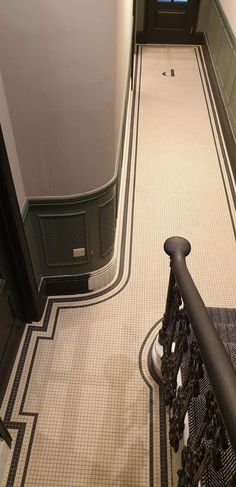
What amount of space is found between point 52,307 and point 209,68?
5482 millimetres

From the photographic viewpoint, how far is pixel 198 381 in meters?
1.30

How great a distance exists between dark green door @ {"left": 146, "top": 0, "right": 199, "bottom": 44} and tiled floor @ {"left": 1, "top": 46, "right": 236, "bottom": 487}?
368cm

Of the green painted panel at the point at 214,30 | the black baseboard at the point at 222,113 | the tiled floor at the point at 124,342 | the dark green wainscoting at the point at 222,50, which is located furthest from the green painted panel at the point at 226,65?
the tiled floor at the point at 124,342

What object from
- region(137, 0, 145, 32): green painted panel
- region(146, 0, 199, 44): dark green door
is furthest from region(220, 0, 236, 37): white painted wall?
region(137, 0, 145, 32): green painted panel

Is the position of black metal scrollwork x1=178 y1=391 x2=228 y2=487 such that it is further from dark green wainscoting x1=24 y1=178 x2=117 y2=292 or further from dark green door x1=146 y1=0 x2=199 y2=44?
dark green door x1=146 y1=0 x2=199 y2=44

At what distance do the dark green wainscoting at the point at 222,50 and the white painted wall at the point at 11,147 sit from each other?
9.86ft

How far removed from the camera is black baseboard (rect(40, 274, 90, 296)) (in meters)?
2.92

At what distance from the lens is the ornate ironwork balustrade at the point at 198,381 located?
3.14ft

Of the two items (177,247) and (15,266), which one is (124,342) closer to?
(15,266)

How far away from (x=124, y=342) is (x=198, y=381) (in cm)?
144

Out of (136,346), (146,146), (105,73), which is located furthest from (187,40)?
(136,346)

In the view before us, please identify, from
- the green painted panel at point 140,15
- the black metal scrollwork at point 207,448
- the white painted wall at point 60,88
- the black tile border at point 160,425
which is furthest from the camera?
the green painted panel at point 140,15

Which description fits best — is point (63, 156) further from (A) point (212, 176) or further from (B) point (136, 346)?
(A) point (212, 176)

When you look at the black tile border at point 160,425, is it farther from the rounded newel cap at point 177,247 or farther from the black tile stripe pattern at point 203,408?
the rounded newel cap at point 177,247
